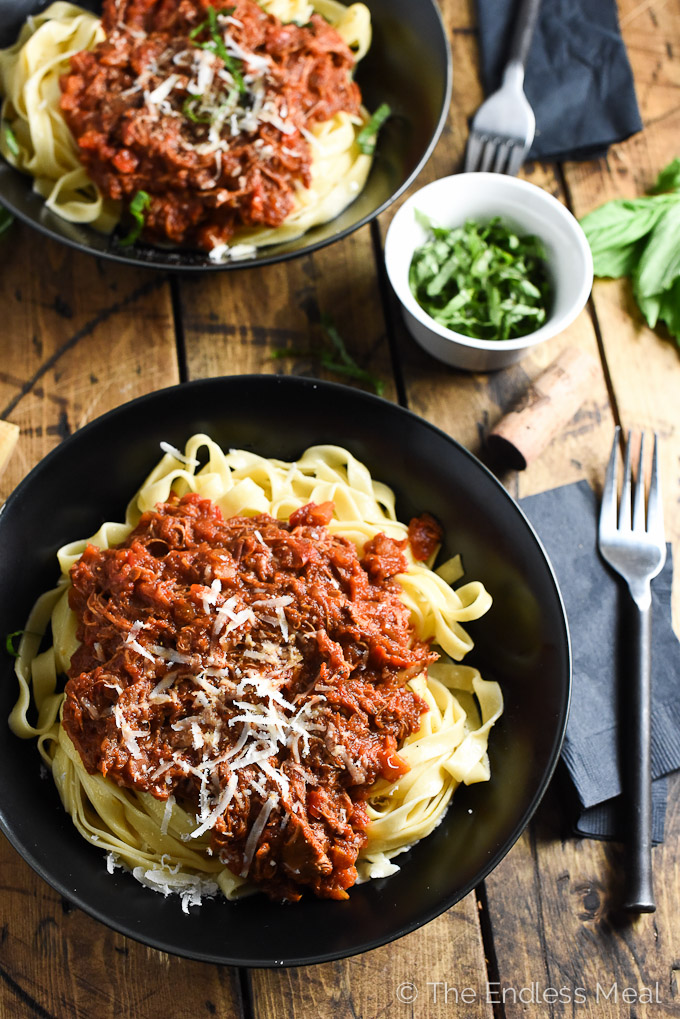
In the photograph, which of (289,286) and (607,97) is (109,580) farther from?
(607,97)

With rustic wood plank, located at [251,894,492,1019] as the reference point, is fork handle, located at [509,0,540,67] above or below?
above

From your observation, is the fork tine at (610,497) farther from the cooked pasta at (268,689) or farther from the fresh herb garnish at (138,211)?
the fresh herb garnish at (138,211)

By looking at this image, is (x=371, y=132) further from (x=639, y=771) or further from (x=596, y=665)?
(x=639, y=771)

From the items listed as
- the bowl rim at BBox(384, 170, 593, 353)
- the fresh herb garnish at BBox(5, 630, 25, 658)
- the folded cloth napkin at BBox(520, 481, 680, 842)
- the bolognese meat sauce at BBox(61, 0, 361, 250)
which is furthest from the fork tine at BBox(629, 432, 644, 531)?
the fresh herb garnish at BBox(5, 630, 25, 658)

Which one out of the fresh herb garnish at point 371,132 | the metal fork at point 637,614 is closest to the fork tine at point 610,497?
the metal fork at point 637,614

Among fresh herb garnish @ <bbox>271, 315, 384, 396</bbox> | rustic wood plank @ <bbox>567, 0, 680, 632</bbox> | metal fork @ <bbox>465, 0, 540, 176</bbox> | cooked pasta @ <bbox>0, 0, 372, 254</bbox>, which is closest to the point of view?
cooked pasta @ <bbox>0, 0, 372, 254</bbox>

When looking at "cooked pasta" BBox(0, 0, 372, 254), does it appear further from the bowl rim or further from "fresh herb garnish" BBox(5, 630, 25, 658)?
"fresh herb garnish" BBox(5, 630, 25, 658)

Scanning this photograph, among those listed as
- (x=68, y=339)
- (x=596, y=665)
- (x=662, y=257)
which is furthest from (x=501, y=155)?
(x=596, y=665)
